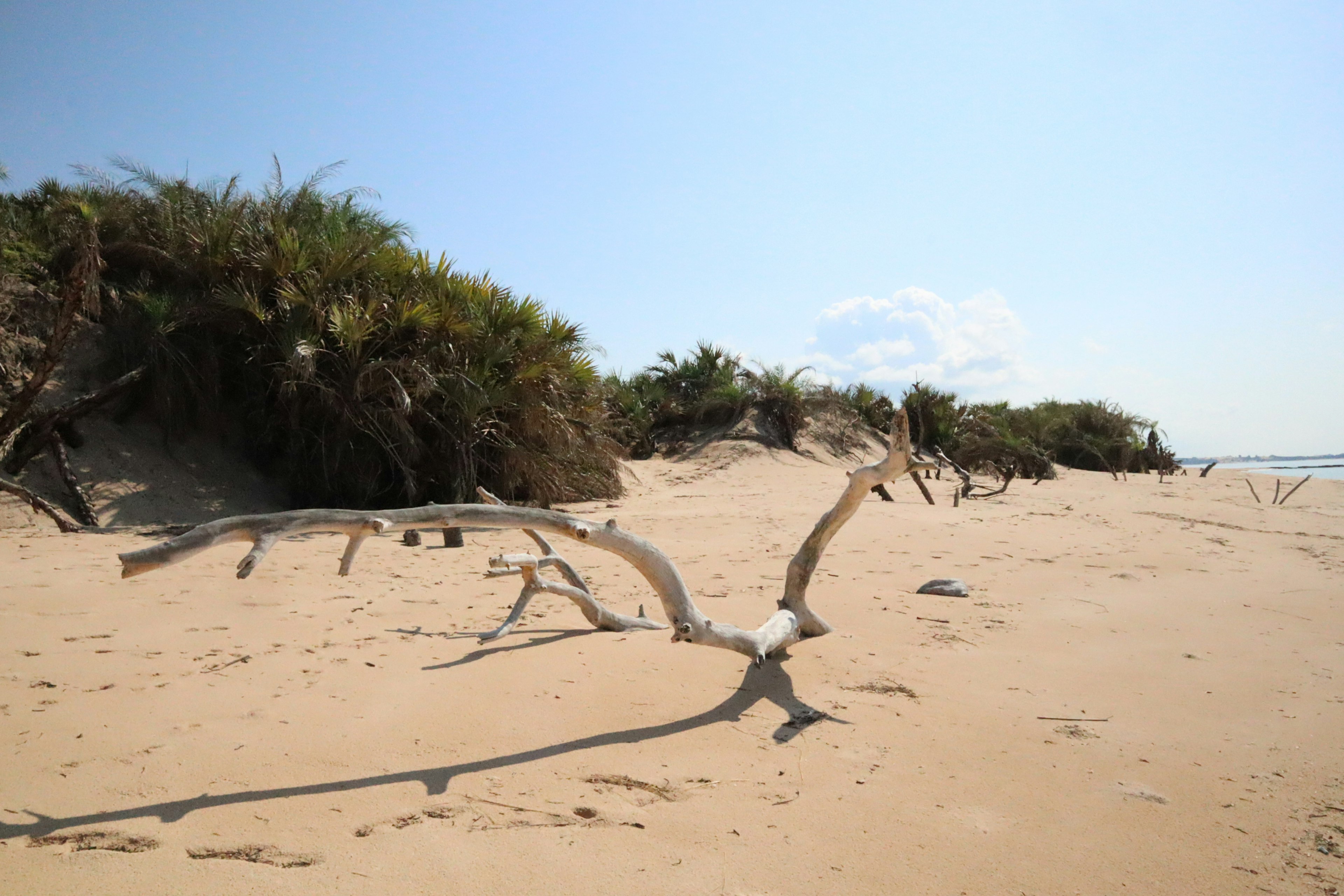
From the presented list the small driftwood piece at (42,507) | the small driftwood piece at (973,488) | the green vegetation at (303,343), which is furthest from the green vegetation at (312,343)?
the small driftwood piece at (973,488)

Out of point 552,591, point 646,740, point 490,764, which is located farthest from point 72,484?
point 646,740

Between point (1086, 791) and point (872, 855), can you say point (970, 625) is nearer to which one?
point (1086, 791)

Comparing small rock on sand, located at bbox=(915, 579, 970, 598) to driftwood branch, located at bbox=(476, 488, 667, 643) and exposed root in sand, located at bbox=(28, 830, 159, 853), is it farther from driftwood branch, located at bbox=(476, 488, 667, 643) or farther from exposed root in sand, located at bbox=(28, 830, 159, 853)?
exposed root in sand, located at bbox=(28, 830, 159, 853)

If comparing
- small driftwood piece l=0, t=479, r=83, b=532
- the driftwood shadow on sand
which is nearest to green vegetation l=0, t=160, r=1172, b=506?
small driftwood piece l=0, t=479, r=83, b=532

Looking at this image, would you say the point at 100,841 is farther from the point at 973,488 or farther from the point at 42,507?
the point at 973,488

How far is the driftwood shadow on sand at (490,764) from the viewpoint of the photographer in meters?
2.33

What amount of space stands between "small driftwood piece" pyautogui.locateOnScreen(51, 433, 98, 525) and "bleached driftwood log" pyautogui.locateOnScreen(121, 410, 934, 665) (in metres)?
5.39

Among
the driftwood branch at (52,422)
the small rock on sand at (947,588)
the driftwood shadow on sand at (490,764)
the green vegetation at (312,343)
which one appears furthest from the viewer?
the green vegetation at (312,343)

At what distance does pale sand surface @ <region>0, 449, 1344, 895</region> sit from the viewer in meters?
2.27

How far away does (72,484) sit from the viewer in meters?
7.43

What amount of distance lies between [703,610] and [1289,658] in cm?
319

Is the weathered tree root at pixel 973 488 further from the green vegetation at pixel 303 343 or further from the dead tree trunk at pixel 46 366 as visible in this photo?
the dead tree trunk at pixel 46 366

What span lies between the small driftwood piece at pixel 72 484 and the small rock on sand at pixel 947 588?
7123mm

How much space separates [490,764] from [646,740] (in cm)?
59
